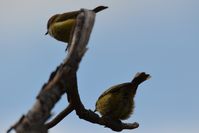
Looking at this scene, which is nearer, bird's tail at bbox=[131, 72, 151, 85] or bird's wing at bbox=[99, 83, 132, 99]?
bird's wing at bbox=[99, 83, 132, 99]

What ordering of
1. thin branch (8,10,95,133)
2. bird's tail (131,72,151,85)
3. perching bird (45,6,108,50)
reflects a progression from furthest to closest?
bird's tail (131,72,151,85) → perching bird (45,6,108,50) → thin branch (8,10,95,133)

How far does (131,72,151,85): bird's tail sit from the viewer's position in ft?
19.9

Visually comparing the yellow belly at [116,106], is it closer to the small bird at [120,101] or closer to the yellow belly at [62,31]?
the small bird at [120,101]

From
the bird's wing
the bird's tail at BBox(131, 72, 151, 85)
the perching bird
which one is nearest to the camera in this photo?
the perching bird

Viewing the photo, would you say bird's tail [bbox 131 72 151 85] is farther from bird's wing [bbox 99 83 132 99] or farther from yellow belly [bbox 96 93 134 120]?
yellow belly [bbox 96 93 134 120]

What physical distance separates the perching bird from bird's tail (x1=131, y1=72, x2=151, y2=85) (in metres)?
2.10

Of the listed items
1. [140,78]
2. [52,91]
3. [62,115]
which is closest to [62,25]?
[62,115]

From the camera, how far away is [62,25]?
12.5ft

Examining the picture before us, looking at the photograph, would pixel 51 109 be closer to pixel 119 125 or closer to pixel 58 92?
pixel 58 92

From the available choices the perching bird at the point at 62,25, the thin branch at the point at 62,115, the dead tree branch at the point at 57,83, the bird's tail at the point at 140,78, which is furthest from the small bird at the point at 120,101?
the dead tree branch at the point at 57,83

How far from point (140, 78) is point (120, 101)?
0.80 m

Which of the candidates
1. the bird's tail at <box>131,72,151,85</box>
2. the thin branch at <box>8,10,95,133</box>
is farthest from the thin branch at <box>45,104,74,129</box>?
the bird's tail at <box>131,72,151,85</box>

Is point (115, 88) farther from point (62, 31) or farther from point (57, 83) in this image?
point (57, 83)

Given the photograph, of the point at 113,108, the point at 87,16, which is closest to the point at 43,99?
the point at 87,16
